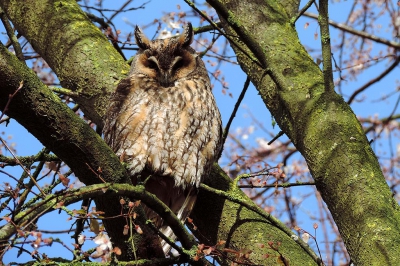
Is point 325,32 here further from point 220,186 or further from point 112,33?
point 112,33

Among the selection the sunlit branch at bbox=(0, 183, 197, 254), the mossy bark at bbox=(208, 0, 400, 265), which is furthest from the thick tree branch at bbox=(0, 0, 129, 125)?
the sunlit branch at bbox=(0, 183, 197, 254)

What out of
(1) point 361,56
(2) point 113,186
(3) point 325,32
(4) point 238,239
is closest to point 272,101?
(3) point 325,32

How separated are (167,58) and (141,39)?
A: 0.30m

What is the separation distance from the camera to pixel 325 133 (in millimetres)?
2652

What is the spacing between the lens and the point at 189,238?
2.20 metres

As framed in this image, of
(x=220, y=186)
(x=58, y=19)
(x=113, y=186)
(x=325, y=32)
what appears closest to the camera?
(x=113, y=186)

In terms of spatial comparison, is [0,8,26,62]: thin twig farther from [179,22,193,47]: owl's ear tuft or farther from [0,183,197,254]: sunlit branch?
[0,183,197,254]: sunlit branch

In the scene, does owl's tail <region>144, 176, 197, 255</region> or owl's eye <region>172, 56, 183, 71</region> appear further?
owl's eye <region>172, 56, 183, 71</region>

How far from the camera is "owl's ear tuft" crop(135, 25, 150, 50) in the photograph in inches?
148

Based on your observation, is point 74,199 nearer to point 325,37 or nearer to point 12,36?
point 325,37

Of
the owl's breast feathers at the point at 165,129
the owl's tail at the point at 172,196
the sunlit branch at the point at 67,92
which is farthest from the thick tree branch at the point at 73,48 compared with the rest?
the owl's tail at the point at 172,196

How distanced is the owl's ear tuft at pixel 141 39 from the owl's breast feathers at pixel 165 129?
44 centimetres

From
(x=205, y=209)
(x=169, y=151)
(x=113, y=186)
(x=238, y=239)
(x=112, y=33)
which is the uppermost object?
(x=112, y=33)

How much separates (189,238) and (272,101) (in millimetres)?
1090
